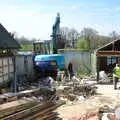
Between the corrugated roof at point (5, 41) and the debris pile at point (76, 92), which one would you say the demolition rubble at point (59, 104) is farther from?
the corrugated roof at point (5, 41)

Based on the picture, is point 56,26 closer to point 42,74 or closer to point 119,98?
point 42,74

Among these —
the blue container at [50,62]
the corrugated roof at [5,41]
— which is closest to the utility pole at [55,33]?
the blue container at [50,62]

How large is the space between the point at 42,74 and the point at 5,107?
15.3 metres

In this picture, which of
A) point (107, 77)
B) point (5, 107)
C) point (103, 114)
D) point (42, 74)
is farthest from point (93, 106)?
point (42, 74)

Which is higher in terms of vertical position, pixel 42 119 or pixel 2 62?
pixel 2 62

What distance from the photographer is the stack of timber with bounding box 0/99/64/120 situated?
11812 mm

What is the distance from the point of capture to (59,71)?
26719mm

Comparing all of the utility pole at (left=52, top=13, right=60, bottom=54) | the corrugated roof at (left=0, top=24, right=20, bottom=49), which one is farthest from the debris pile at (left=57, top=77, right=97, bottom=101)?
the utility pole at (left=52, top=13, right=60, bottom=54)

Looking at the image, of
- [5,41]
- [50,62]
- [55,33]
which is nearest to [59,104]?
[5,41]

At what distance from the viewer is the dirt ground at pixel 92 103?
14930mm

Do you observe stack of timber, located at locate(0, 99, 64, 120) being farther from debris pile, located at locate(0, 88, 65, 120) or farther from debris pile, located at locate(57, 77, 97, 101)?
debris pile, located at locate(57, 77, 97, 101)

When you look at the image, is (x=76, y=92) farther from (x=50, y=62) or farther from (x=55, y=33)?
(x=55, y=33)

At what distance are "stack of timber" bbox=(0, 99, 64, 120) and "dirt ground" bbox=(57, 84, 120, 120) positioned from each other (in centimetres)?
118

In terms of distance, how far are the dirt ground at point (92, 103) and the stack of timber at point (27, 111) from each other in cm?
118
